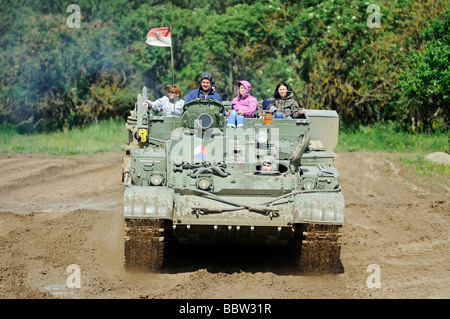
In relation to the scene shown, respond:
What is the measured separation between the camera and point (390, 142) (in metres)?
23.3

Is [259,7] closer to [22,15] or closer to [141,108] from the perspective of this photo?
[22,15]

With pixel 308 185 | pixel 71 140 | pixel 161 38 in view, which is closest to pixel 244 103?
pixel 161 38

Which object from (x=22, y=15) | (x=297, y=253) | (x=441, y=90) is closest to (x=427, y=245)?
(x=297, y=253)

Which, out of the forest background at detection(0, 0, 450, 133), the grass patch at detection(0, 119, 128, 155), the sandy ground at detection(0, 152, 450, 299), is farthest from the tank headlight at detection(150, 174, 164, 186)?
the grass patch at detection(0, 119, 128, 155)

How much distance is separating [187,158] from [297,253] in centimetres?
198

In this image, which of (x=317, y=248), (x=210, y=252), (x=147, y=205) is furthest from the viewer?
(x=210, y=252)

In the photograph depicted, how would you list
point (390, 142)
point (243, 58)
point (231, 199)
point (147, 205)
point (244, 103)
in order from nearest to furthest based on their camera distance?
point (147, 205)
point (231, 199)
point (244, 103)
point (390, 142)
point (243, 58)

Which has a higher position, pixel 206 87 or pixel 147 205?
pixel 206 87

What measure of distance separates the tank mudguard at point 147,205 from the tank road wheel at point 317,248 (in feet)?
5.53

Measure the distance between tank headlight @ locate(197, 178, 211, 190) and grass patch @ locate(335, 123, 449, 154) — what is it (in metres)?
13.6

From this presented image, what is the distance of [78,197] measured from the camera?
16188 millimetres

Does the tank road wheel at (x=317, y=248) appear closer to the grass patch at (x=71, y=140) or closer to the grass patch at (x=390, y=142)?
the grass patch at (x=390, y=142)

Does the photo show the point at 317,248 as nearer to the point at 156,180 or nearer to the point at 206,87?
the point at 156,180

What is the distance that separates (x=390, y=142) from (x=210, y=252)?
1352 centimetres
